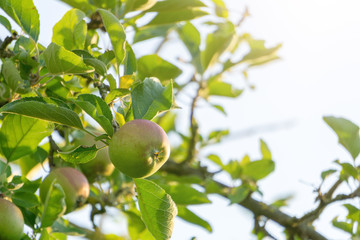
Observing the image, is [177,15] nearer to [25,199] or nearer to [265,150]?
[25,199]

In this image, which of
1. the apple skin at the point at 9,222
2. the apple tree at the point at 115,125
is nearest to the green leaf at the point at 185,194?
the apple tree at the point at 115,125

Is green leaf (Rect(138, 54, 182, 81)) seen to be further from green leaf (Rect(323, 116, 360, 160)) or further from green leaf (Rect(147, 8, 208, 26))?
green leaf (Rect(323, 116, 360, 160))

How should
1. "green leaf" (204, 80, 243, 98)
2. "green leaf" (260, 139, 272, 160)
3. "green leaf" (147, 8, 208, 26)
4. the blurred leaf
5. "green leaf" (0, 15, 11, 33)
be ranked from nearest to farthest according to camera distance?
the blurred leaf < "green leaf" (0, 15, 11, 33) < "green leaf" (147, 8, 208, 26) < "green leaf" (204, 80, 243, 98) < "green leaf" (260, 139, 272, 160)

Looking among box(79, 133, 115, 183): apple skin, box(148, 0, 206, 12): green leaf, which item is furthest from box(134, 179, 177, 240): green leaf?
box(148, 0, 206, 12): green leaf

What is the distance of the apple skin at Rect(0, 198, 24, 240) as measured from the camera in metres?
1.27

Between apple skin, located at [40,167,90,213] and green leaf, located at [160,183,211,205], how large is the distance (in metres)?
0.35

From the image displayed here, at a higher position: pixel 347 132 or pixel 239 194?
pixel 347 132

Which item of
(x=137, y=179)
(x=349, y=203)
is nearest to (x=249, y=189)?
(x=349, y=203)

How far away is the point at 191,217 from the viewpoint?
6.15 ft

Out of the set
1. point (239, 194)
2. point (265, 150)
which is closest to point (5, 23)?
point (239, 194)

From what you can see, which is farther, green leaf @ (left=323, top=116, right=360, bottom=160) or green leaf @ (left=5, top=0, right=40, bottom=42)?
green leaf @ (left=323, top=116, right=360, bottom=160)

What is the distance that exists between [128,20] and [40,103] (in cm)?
75

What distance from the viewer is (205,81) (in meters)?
2.44

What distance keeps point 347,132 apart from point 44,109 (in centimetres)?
119
